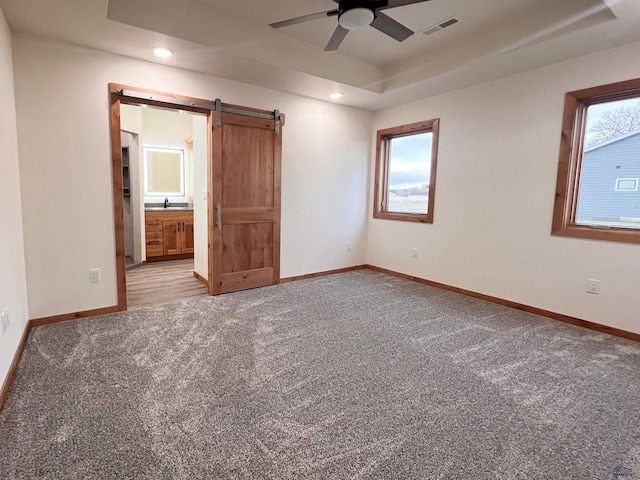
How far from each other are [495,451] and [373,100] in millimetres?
4076

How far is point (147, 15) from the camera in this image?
2.60 metres

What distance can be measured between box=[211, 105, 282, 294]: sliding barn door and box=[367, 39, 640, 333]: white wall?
1960 mm

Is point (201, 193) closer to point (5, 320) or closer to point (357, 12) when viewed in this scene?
point (5, 320)

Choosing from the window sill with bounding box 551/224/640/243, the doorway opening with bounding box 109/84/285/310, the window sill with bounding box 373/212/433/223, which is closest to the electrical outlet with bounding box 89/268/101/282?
the doorway opening with bounding box 109/84/285/310

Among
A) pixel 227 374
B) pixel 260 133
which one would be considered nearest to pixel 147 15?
pixel 260 133

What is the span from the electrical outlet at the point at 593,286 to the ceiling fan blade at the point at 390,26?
2.68 meters

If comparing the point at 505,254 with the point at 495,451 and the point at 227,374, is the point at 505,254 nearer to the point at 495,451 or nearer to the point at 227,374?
the point at 495,451

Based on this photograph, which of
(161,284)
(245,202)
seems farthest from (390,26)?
(161,284)

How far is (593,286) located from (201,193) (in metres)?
4.26

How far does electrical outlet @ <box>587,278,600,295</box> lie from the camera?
3.00 m

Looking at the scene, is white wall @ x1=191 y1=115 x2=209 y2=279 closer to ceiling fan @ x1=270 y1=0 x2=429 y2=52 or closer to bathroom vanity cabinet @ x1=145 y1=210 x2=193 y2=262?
bathroom vanity cabinet @ x1=145 y1=210 x2=193 y2=262

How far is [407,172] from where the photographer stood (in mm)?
4797

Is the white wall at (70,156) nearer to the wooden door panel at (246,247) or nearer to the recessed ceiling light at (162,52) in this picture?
the recessed ceiling light at (162,52)

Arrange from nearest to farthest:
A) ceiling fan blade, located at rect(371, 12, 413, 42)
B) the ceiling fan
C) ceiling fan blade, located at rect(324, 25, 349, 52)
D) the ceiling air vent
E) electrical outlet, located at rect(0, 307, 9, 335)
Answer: electrical outlet, located at rect(0, 307, 9, 335)
the ceiling fan
ceiling fan blade, located at rect(371, 12, 413, 42)
ceiling fan blade, located at rect(324, 25, 349, 52)
the ceiling air vent
